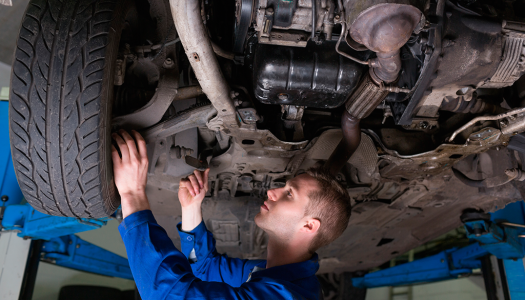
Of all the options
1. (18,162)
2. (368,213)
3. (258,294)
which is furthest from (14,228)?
(368,213)

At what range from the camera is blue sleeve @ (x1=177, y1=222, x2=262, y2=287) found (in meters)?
2.00

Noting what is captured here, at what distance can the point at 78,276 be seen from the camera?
532 centimetres

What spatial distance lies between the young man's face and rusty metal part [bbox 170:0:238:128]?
1.46 ft

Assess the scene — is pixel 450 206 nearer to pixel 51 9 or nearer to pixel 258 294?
pixel 258 294

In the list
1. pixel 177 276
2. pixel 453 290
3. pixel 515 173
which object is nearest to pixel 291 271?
pixel 177 276

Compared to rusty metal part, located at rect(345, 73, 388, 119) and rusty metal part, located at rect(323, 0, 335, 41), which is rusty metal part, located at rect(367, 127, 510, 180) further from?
rusty metal part, located at rect(323, 0, 335, 41)

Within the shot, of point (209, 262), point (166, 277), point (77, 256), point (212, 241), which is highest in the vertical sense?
point (77, 256)

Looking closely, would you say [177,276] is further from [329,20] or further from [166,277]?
[329,20]

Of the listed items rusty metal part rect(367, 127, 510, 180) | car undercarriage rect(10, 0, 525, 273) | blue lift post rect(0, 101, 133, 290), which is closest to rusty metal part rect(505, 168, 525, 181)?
car undercarriage rect(10, 0, 525, 273)

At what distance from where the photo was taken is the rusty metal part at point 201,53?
4.18 feet

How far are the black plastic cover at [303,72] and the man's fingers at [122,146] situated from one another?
0.63 m

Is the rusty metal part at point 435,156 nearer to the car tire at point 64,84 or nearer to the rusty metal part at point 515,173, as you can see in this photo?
the rusty metal part at point 515,173

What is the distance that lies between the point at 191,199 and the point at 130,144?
1.47ft

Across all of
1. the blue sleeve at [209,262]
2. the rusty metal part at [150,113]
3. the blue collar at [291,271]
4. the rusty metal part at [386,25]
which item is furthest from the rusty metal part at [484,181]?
the rusty metal part at [150,113]
